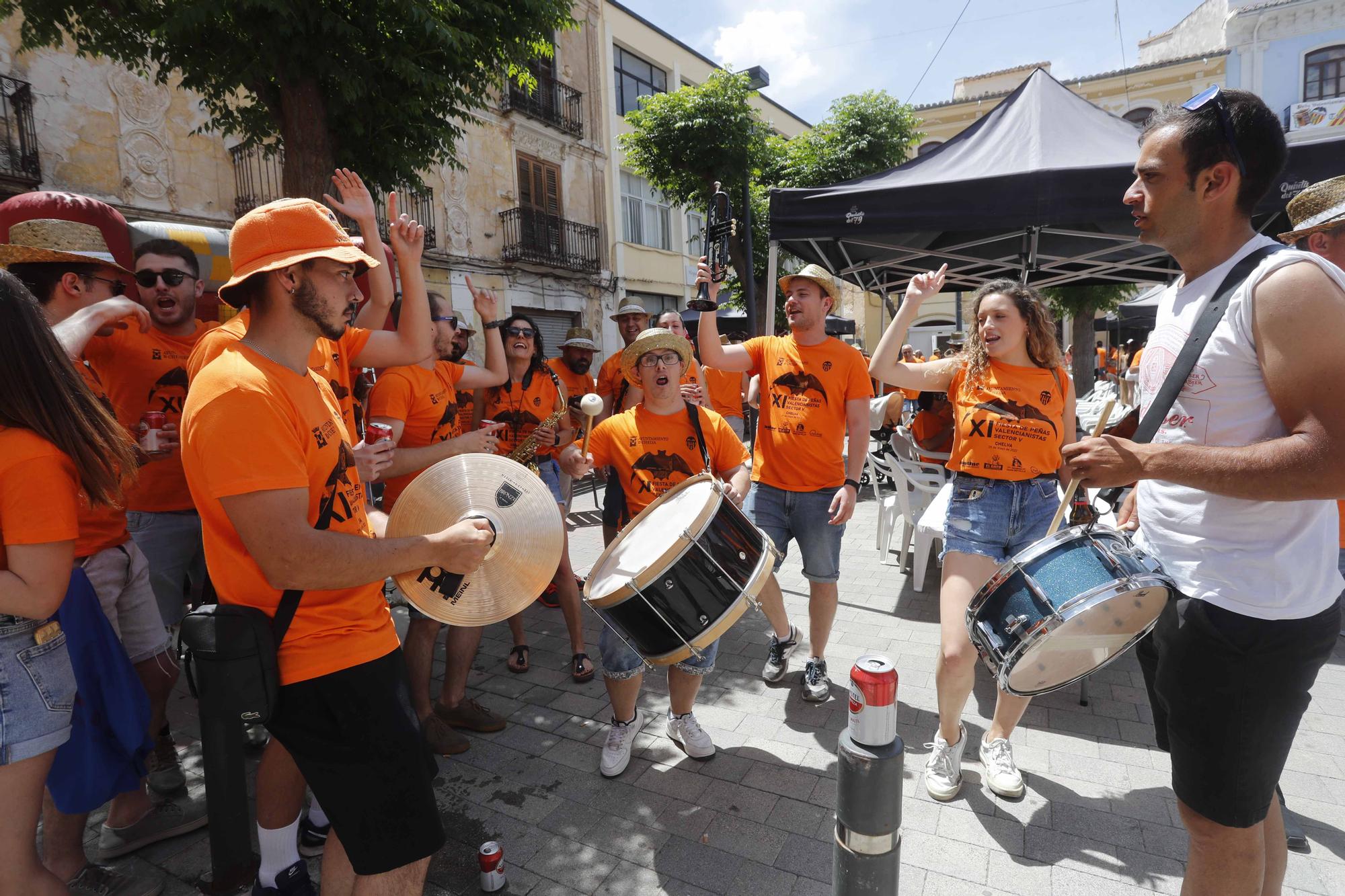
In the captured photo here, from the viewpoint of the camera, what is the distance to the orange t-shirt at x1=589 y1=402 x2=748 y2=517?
3096mm

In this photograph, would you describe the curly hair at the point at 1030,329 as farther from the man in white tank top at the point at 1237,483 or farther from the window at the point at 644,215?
the window at the point at 644,215

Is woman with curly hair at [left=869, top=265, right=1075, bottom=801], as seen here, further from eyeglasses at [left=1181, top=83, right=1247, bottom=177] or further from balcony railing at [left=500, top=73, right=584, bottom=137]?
balcony railing at [left=500, top=73, right=584, bottom=137]

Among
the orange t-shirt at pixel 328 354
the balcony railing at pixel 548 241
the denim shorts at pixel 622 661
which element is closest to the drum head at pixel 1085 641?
the denim shorts at pixel 622 661

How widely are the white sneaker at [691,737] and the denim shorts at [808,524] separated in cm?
95

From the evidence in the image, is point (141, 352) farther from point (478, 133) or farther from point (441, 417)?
point (478, 133)

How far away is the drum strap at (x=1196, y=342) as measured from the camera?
1.61 meters

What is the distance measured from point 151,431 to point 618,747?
7.70 ft

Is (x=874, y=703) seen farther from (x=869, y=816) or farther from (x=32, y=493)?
(x=32, y=493)

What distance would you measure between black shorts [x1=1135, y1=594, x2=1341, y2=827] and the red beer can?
11.5ft

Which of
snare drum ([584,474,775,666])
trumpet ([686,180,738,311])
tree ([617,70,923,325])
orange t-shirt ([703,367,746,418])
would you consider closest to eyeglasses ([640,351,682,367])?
trumpet ([686,180,738,311])

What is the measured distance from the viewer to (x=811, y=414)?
11.9 ft

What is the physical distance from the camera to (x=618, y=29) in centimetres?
1962

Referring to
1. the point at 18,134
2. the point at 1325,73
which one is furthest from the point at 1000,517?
the point at 1325,73

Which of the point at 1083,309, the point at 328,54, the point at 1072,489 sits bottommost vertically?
the point at 1072,489
